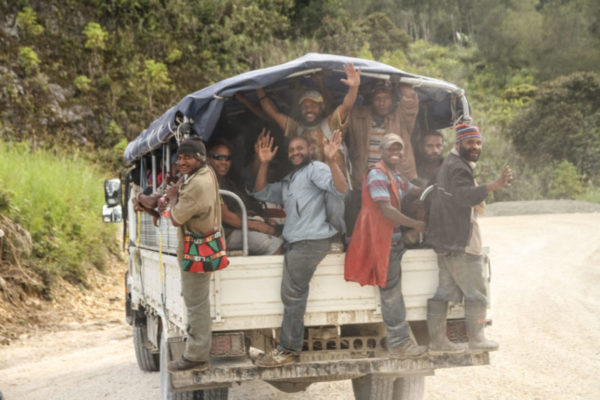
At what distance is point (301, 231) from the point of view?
13.9 feet

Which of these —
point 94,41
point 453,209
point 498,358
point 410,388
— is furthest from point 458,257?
point 94,41

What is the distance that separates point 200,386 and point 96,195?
11.0 metres

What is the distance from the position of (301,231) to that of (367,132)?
143 centimetres

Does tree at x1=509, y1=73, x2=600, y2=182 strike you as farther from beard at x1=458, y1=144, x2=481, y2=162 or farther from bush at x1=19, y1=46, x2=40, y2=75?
beard at x1=458, y1=144, x2=481, y2=162

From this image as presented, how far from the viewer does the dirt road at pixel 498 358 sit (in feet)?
20.0

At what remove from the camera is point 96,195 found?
1417 centimetres

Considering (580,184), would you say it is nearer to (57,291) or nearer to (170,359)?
(57,291)

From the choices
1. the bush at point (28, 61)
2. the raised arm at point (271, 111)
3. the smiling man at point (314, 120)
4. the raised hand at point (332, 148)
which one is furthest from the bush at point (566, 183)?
the raised hand at point (332, 148)

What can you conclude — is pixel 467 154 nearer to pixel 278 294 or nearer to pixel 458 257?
pixel 458 257

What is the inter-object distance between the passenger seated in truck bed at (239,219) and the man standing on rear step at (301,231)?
0.30 metres

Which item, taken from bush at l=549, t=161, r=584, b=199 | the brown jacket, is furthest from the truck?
bush at l=549, t=161, r=584, b=199

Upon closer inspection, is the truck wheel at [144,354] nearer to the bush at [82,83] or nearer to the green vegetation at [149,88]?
the green vegetation at [149,88]

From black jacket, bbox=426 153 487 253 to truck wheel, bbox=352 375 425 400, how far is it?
4.18ft

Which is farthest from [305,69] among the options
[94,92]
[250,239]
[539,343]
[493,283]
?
[94,92]
